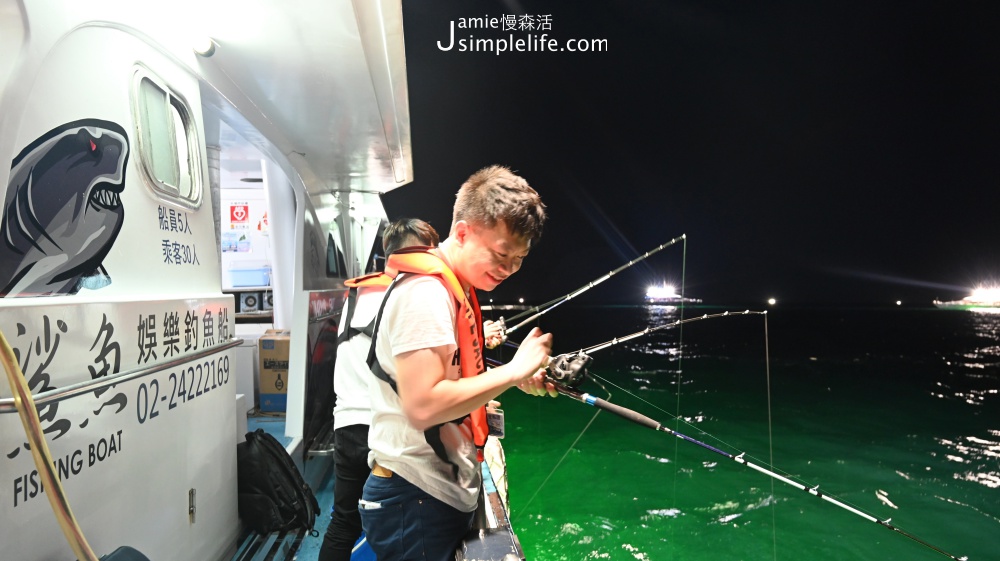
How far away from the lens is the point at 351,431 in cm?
287

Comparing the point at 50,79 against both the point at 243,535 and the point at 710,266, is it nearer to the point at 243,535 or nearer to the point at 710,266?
the point at 243,535

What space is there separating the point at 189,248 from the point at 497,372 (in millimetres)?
2137

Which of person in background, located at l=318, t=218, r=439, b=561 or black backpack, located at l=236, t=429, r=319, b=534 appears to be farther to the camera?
black backpack, located at l=236, t=429, r=319, b=534

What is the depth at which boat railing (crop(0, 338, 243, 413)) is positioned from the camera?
126cm

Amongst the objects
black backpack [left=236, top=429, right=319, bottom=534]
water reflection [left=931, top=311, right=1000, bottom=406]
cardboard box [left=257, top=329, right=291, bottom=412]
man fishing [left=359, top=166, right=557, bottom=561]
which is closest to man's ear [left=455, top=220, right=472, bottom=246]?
man fishing [left=359, top=166, right=557, bottom=561]

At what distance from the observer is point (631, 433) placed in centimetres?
1268

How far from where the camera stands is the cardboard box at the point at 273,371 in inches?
224

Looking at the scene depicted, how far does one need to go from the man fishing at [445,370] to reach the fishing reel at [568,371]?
0.47 metres

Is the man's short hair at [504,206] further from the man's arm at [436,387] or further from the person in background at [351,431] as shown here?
the person in background at [351,431]

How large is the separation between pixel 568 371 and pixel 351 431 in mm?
1436

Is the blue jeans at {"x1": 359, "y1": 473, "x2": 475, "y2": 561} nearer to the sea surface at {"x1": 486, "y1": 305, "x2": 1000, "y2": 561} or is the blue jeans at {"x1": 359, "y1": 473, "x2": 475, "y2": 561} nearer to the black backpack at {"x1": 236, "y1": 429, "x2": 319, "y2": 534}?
the sea surface at {"x1": 486, "y1": 305, "x2": 1000, "y2": 561}

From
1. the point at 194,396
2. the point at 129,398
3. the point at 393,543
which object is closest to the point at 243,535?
the point at 194,396

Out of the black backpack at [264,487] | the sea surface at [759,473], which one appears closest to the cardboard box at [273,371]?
the black backpack at [264,487]

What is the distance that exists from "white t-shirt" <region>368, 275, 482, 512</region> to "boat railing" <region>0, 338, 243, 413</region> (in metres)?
0.82
